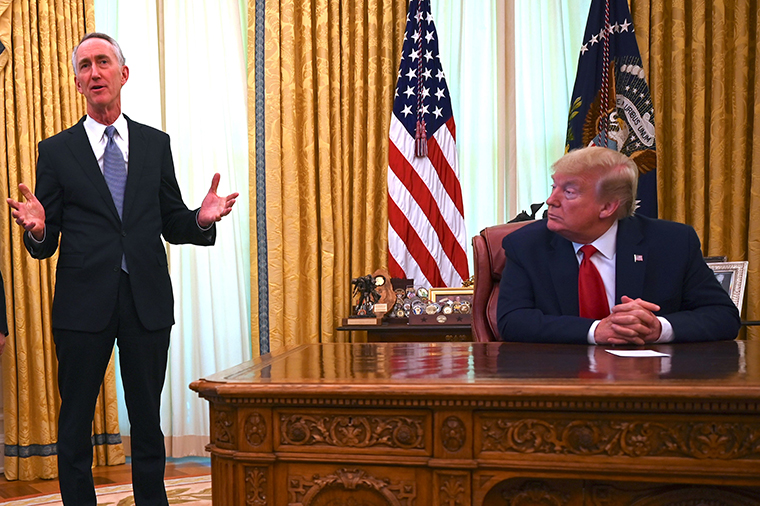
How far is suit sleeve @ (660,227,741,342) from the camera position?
5.97ft

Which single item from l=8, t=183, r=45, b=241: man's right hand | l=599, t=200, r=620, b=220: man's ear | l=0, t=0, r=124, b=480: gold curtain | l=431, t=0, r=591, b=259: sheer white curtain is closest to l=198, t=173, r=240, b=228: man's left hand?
l=8, t=183, r=45, b=241: man's right hand

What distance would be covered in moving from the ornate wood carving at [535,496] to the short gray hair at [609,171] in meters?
1.12

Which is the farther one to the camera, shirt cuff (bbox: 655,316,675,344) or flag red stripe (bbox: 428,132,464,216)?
flag red stripe (bbox: 428,132,464,216)

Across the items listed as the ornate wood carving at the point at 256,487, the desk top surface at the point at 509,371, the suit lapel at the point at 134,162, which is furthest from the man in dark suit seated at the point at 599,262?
the suit lapel at the point at 134,162

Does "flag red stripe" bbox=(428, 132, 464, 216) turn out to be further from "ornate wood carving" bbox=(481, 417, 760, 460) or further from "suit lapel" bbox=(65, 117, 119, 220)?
"ornate wood carving" bbox=(481, 417, 760, 460)

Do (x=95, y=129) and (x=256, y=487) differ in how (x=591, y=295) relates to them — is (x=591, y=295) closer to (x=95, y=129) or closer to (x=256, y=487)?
(x=256, y=487)

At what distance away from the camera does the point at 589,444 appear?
109 centimetres

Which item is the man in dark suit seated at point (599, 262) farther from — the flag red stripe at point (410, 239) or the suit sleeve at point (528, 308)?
the flag red stripe at point (410, 239)

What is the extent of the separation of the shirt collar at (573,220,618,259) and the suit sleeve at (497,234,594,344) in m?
0.16

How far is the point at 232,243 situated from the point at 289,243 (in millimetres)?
469

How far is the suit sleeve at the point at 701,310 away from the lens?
5.97 feet

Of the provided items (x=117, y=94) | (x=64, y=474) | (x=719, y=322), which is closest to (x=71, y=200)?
(x=117, y=94)

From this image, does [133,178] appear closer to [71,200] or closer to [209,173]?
[71,200]

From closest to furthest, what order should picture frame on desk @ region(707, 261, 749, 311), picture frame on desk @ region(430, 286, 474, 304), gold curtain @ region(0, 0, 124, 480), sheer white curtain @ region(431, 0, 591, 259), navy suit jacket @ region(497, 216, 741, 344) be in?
navy suit jacket @ region(497, 216, 741, 344) → picture frame on desk @ region(707, 261, 749, 311) → picture frame on desk @ region(430, 286, 474, 304) → gold curtain @ region(0, 0, 124, 480) → sheer white curtain @ region(431, 0, 591, 259)
